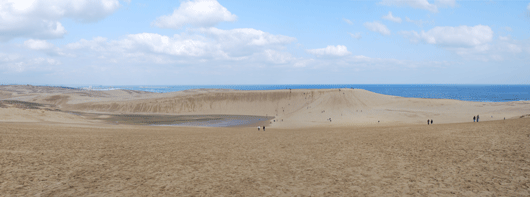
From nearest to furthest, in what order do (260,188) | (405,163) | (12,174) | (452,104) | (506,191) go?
(506,191), (260,188), (12,174), (405,163), (452,104)

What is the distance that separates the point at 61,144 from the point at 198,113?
56.9 m

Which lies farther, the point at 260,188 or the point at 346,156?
the point at 346,156

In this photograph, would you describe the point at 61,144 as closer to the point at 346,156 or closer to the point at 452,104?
the point at 346,156

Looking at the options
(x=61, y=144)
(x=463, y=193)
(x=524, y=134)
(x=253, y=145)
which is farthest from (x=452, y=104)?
(x=61, y=144)

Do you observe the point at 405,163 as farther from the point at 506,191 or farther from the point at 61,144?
the point at 61,144

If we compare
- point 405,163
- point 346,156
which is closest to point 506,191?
point 405,163

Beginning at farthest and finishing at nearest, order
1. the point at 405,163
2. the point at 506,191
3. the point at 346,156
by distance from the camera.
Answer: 1. the point at 346,156
2. the point at 405,163
3. the point at 506,191

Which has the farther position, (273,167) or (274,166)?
(274,166)

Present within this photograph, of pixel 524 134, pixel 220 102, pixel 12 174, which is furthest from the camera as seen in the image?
pixel 220 102

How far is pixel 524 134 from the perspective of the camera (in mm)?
16953

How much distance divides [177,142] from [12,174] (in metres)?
9.73

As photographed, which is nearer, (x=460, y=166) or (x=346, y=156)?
(x=460, y=166)

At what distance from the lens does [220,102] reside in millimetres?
79688

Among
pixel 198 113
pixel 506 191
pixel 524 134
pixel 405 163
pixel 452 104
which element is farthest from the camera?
pixel 198 113
